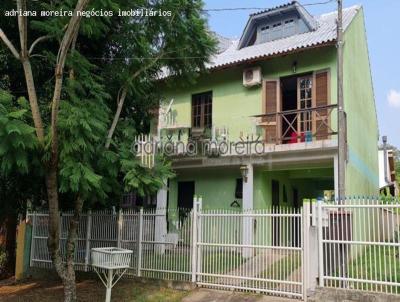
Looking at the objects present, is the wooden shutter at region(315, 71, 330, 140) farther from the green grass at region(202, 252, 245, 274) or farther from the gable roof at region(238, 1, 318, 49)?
the green grass at region(202, 252, 245, 274)

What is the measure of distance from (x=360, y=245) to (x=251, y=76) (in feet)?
25.4

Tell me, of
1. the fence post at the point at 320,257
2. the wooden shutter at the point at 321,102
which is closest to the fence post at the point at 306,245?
the fence post at the point at 320,257

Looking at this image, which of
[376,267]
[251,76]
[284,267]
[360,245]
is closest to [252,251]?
[284,267]

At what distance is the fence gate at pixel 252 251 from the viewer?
29.1ft

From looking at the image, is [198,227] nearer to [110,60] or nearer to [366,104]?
[110,60]

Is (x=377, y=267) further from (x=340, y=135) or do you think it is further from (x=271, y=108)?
(x=271, y=108)

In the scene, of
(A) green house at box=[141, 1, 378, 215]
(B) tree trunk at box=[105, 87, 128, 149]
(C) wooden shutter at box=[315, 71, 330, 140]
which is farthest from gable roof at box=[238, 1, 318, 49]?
(B) tree trunk at box=[105, 87, 128, 149]

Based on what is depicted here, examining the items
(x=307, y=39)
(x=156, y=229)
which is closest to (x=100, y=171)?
(x=156, y=229)

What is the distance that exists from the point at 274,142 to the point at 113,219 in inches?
208

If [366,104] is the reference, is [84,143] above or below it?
below

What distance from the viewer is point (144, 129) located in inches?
540

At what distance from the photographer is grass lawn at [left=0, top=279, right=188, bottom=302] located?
9938 mm

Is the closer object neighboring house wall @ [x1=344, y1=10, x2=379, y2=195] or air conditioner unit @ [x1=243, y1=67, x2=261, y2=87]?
neighboring house wall @ [x1=344, y1=10, x2=379, y2=195]

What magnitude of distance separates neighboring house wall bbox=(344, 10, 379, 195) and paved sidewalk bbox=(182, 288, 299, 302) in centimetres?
525
